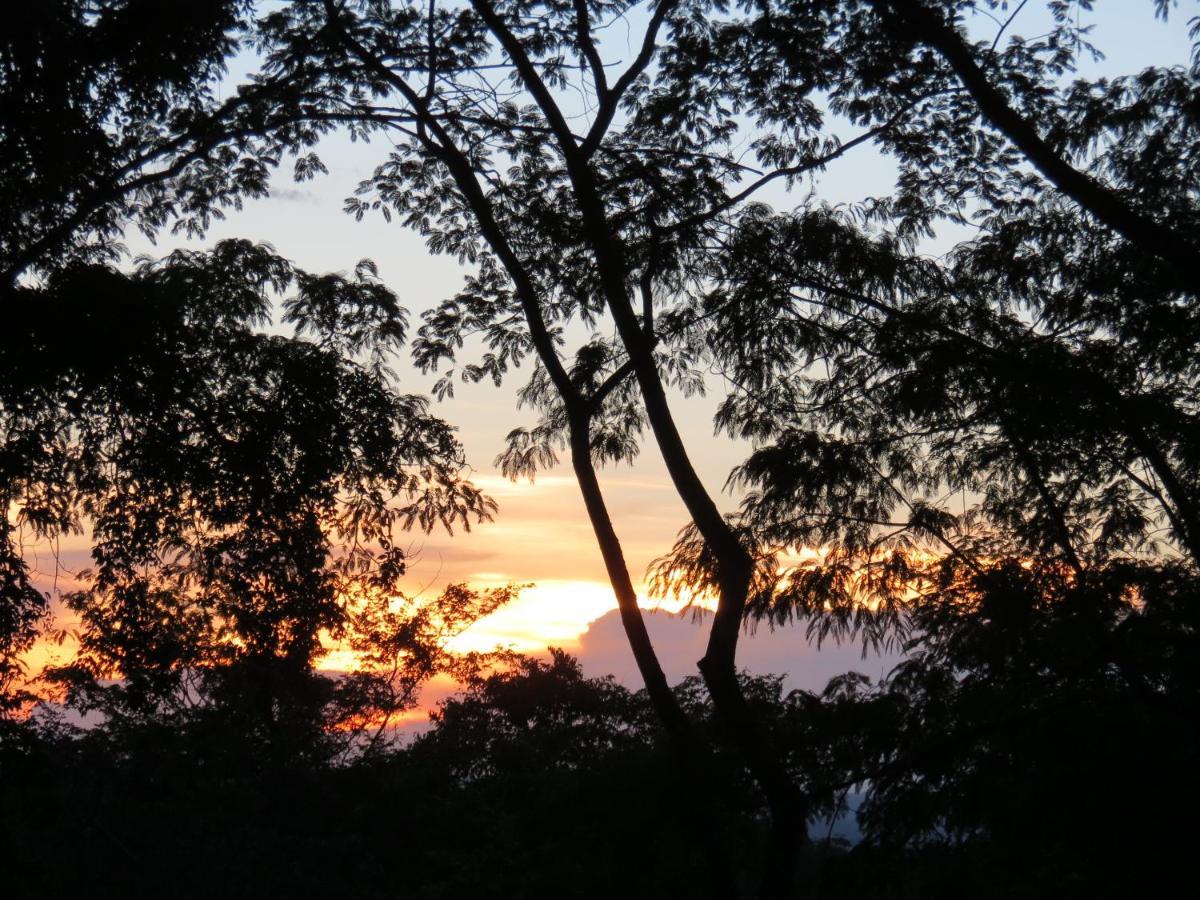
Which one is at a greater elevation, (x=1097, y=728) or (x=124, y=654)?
(x=124, y=654)

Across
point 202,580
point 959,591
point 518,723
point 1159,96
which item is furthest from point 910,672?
point 518,723

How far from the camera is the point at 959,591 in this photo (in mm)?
8641

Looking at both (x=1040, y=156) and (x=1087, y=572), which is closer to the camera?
(x=1040, y=156)

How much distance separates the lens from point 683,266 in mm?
11266

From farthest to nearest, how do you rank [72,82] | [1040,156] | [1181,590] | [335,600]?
[335,600], [72,82], [1181,590], [1040,156]

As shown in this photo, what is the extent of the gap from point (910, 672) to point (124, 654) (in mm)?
5939

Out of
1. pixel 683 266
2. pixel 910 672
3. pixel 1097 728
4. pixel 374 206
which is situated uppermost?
pixel 374 206

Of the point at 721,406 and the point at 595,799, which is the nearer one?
the point at 721,406

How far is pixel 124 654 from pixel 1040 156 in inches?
292

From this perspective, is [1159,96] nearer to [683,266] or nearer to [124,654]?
[683,266]

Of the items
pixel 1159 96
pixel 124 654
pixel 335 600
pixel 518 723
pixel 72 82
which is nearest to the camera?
pixel 72 82

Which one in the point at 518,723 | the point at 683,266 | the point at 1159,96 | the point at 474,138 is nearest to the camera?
the point at 1159,96

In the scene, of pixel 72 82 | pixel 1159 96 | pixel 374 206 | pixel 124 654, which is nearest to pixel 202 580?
pixel 124 654

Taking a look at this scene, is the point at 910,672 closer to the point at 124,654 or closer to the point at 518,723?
the point at 124,654
